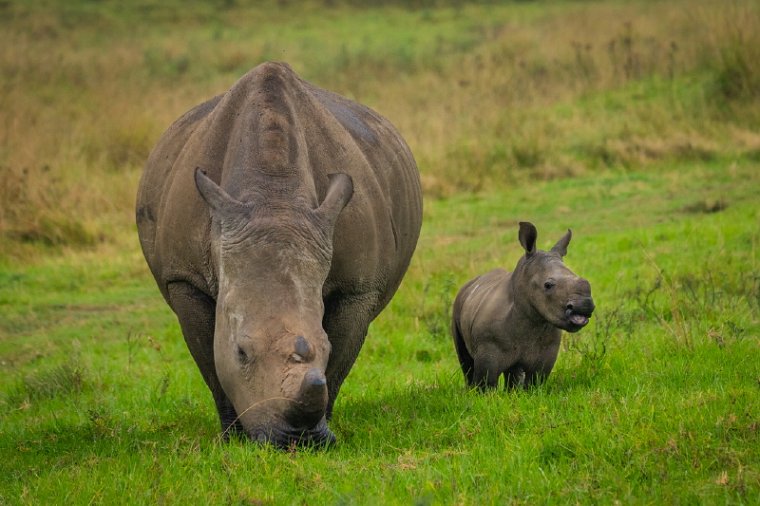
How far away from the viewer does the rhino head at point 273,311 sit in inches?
182

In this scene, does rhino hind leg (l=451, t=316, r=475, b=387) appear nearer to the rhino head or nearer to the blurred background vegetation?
the rhino head

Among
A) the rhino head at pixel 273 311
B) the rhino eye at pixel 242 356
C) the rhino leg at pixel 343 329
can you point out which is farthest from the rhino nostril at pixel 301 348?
the rhino leg at pixel 343 329

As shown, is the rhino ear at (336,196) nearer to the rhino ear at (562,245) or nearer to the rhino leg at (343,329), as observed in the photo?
the rhino leg at (343,329)

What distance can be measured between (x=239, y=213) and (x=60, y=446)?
171 centimetres

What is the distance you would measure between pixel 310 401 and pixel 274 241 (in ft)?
2.39

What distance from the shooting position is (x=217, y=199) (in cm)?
507

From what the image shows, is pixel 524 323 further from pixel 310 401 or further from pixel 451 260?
pixel 451 260

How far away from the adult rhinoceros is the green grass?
13.2 inches

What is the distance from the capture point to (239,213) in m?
5.04

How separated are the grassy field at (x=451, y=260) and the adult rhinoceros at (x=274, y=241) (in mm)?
342

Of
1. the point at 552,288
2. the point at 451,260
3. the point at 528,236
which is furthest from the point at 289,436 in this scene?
the point at 451,260

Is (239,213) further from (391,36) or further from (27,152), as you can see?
(391,36)

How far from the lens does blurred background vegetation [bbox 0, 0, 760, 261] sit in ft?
46.5

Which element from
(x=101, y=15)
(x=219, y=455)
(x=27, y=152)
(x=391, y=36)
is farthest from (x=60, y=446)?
(x=101, y=15)
